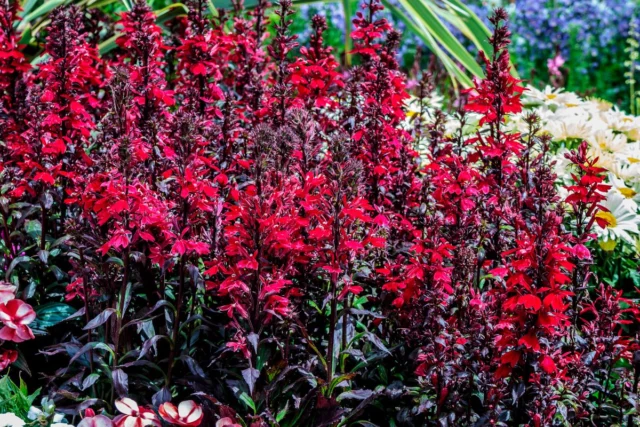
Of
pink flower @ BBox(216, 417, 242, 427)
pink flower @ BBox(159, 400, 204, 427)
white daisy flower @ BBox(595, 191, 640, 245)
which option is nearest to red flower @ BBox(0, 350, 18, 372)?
Answer: pink flower @ BBox(159, 400, 204, 427)

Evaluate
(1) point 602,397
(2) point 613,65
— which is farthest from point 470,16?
(2) point 613,65

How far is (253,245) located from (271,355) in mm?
521

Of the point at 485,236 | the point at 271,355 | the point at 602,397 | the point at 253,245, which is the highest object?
the point at 253,245

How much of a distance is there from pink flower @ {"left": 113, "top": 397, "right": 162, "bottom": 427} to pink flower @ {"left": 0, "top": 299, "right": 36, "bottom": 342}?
0.47 meters

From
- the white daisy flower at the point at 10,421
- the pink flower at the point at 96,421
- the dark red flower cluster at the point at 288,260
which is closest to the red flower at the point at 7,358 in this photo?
the dark red flower cluster at the point at 288,260

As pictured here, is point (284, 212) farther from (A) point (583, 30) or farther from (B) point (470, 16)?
(A) point (583, 30)

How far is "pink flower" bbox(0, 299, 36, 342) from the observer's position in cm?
254

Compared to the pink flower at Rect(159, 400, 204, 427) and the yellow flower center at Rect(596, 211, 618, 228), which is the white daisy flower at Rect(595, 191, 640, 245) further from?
the pink flower at Rect(159, 400, 204, 427)

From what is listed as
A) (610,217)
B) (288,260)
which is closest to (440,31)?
(610,217)

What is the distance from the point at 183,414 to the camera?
7.58 ft

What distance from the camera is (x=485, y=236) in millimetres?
2730

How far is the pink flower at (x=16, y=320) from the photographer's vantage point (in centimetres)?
254

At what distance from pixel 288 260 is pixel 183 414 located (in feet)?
1.87

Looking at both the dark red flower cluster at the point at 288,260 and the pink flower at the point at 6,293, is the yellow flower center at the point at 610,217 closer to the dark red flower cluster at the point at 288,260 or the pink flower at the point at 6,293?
the dark red flower cluster at the point at 288,260
